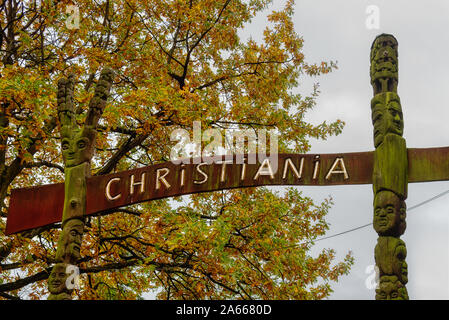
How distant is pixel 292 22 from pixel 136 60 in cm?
369

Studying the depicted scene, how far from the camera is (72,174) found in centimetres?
543

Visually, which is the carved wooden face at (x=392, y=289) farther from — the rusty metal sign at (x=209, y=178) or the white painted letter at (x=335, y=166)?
the white painted letter at (x=335, y=166)

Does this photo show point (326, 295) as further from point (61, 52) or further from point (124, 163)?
point (61, 52)

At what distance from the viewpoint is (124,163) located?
1033 cm

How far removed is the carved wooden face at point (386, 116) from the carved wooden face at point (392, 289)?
4.44 ft

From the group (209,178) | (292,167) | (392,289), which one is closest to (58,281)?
(209,178)

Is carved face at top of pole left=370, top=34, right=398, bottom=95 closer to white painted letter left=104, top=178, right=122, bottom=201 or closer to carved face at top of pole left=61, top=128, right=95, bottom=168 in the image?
white painted letter left=104, top=178, right=122, bottom=201

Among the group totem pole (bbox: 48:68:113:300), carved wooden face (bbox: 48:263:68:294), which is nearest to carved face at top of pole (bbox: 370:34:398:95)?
totem pole (bbox: 48:68:113:300)

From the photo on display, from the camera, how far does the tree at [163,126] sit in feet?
26.3

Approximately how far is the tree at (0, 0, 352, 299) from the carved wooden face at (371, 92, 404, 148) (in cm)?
319

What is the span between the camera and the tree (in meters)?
8.02

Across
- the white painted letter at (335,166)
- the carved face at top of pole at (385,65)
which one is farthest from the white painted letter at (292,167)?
the carved face at top of pole at (385,65)
